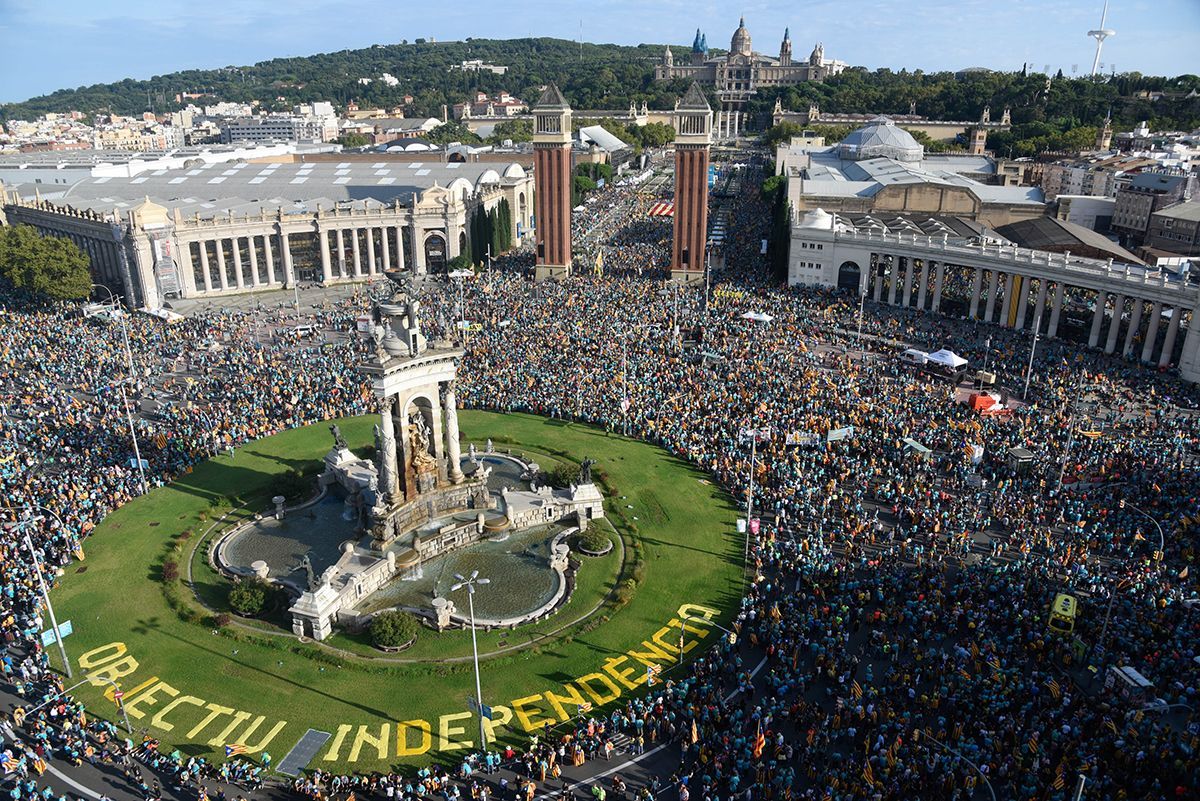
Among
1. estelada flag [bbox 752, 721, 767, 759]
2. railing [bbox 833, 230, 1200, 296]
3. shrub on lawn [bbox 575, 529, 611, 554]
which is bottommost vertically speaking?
shrub on lawn [bbox 575, 529, 611, 554]

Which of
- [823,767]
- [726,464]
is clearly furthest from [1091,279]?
[823,767]

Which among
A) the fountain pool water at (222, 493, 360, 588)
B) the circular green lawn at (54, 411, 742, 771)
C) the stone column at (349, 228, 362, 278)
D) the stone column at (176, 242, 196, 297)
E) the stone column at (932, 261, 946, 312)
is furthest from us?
the stone column at (349, 228, 362, 278)

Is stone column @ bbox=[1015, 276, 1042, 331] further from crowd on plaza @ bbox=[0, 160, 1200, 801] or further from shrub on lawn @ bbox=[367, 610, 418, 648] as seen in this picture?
shrub on lawn @ bbox=[367, 610, 418, 648]

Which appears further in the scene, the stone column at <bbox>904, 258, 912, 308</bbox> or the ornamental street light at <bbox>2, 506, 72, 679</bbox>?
the stone column at <bbox>904, 258, 912, 308</bbox>

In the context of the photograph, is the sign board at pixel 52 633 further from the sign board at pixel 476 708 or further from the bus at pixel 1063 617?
the bus at pixel 1063 617

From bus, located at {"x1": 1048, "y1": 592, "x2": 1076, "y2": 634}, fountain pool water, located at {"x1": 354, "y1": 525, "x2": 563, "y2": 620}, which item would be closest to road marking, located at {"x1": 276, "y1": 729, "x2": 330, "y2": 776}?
fountain pool water, located at {"x1": 354, "y1": 525, "x2": 563, "y2": 620}

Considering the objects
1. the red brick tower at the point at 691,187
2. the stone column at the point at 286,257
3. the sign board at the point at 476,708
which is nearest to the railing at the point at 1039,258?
the red brick tower at the point at 691,187

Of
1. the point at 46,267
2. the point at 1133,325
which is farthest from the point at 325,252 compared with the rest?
the point at 1133,325

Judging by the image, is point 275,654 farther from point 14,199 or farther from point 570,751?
point 14,199
